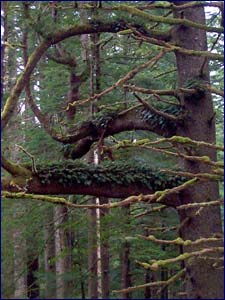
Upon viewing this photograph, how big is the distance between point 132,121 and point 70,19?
114cm

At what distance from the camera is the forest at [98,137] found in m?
4.50

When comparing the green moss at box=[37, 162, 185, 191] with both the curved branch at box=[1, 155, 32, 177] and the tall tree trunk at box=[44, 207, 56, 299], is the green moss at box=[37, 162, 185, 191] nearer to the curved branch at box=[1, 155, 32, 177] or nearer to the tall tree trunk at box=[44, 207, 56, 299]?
A: the curved branch at box=[1, 155, 32, 177]

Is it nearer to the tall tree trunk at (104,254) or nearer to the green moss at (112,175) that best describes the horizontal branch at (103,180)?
the green moss at (112,175)

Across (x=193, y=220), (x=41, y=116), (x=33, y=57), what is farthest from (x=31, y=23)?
(x=193, y=220)

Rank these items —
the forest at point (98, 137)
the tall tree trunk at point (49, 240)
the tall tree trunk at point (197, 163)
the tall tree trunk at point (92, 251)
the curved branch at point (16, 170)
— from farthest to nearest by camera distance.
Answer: the tall tree trunk at point (92, 251)
the tall tree trunk at point (49, 240)
the tall tree trunk at point (197, 163)
the forest at point (98, 137)
the curved branch at point (16, 170)

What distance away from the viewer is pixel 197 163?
190 inches

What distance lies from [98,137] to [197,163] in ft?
3.46

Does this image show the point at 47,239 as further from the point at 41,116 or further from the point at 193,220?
the point at 193,220

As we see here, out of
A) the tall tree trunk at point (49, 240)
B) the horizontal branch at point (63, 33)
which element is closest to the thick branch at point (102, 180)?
the tall tree trunk at point (49, 240)

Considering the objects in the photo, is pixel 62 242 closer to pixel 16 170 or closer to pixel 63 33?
pixel 16 170


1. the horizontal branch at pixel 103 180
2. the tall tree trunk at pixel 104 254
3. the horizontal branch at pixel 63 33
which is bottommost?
the tall tree trunk at pixel 104 254

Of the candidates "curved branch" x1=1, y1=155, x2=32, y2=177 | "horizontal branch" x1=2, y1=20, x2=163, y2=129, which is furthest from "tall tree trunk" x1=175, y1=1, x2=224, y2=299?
"curved branch" x1=1, y1=155, x2=32, y2=177

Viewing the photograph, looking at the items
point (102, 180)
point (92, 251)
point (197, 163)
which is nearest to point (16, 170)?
point (102, 180)

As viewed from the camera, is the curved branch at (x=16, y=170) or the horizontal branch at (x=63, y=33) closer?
the curved branch at (x=16, y=170)
